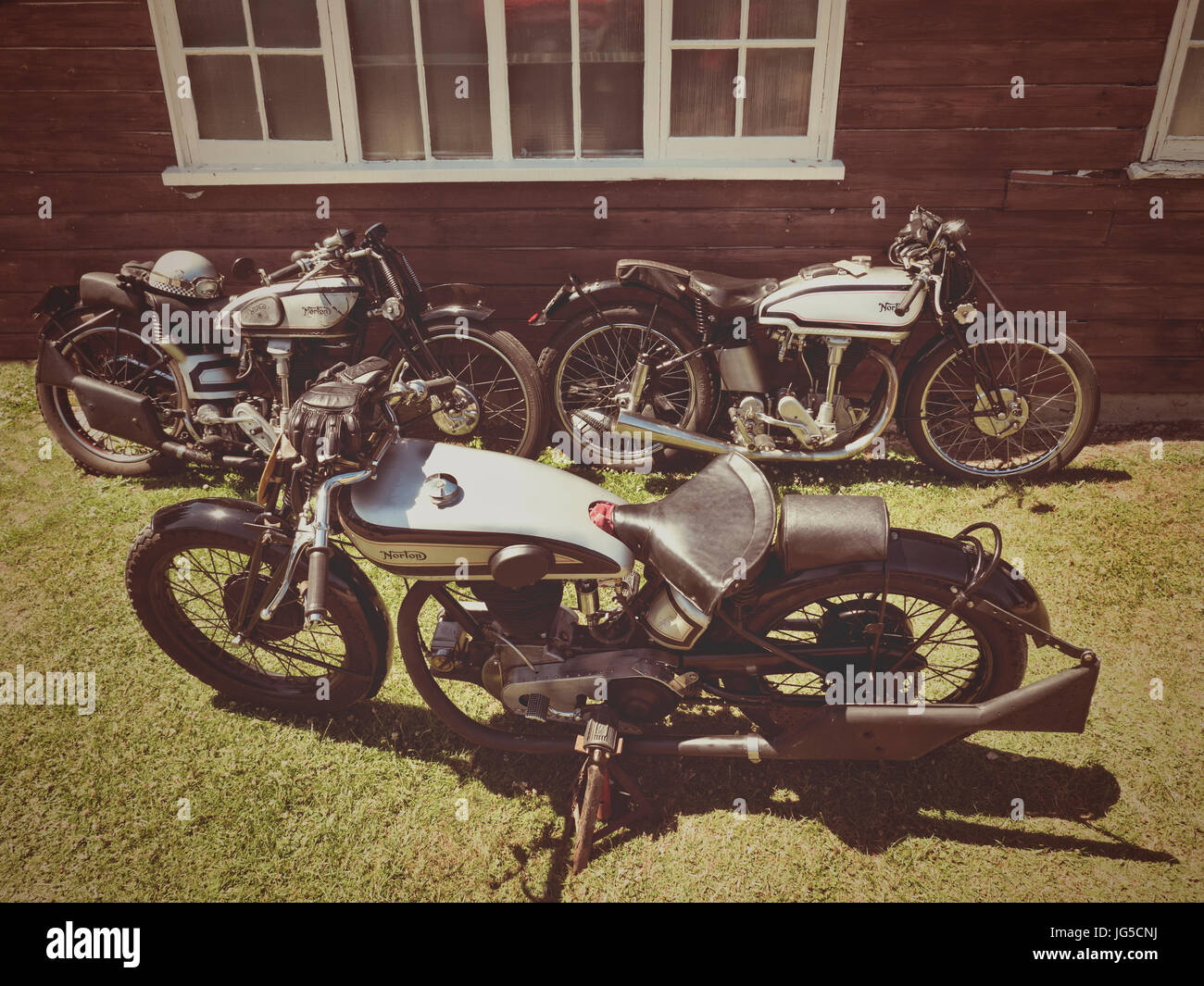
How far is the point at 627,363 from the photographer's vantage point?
200 inches

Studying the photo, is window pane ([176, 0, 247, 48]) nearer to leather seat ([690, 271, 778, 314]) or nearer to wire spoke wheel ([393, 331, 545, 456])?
wire spoke wheel ([393, 331, 545, 456])

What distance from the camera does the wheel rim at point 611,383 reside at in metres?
4.82

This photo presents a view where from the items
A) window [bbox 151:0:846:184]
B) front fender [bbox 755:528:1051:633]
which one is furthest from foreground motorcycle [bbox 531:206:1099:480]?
front fender [bbox 755:528:1051:633]

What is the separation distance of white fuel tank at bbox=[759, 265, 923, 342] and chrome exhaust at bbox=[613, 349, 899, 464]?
32cm

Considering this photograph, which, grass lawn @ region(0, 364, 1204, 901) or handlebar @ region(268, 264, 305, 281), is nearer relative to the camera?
grass lawn @ region(0, 364, 1204, 901)

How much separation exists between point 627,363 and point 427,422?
4.33 feet

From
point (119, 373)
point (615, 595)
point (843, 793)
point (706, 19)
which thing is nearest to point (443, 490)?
point (615, 595)

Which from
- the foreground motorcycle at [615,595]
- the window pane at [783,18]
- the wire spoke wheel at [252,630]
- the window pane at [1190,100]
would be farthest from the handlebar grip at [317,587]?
the window pane at [1190,100]

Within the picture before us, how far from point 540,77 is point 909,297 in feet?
8.59

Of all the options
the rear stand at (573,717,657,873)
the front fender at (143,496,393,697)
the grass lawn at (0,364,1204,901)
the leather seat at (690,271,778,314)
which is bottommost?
the grass lawn at (0,364,1204,901)

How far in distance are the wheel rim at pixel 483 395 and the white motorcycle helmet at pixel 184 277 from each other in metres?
1.10

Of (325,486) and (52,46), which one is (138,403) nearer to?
(52,46)

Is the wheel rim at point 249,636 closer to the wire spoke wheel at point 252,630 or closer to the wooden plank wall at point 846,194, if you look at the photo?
the wire spoke wheel at point 252,630

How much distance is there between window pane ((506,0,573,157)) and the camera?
4.92 meters
